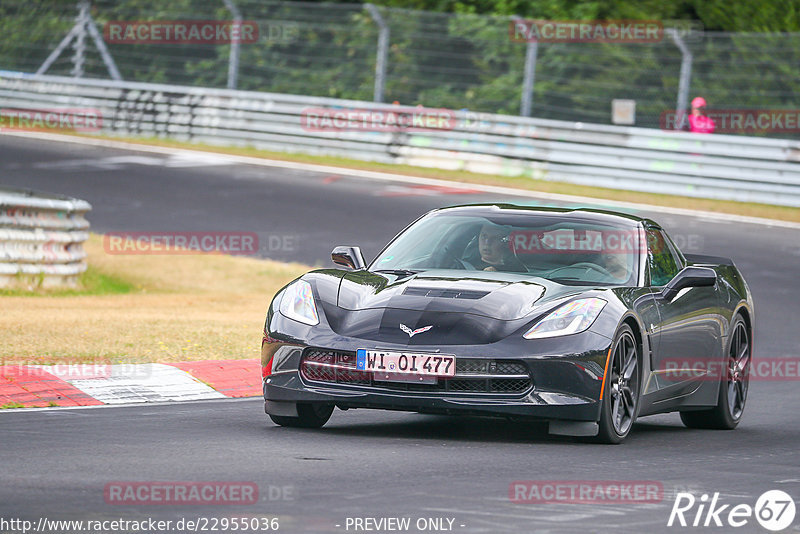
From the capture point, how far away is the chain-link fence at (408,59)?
25016mm

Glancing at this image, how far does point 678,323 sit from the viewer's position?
30.7 feet

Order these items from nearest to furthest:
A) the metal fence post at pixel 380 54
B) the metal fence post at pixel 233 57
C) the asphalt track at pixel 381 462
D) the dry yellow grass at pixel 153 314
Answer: the asphalt track at pixel 381 462
the dry yellow grass at pixel 153 314
the metal fence post at pixel 380 54
the metal fence post at pixel 233 57

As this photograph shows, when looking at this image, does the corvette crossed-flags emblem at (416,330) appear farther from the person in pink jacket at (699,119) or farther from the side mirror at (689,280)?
the person in pink jacket at (699,119)

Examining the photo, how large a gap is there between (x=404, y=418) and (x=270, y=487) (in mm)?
3242

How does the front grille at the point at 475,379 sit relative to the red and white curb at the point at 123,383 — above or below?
above

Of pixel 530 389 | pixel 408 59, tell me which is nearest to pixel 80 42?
pixel 408 59

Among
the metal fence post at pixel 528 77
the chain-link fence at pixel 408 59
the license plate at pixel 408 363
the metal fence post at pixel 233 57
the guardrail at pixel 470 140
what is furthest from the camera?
the metal fence post at pixel 233 57

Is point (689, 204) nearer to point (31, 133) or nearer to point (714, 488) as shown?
point (31, 133)

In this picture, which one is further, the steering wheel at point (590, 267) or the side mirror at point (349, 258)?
the side mirror at point (349, 258)

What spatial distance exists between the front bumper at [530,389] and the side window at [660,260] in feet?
4.44

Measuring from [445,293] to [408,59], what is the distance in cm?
2000

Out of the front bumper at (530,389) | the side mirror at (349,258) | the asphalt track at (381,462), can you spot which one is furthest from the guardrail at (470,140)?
the front bumper at (530,389)

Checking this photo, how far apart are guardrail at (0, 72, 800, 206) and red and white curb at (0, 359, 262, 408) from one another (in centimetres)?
A: 1473

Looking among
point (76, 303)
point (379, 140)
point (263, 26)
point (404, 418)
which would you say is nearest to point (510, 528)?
point (404, 418)
